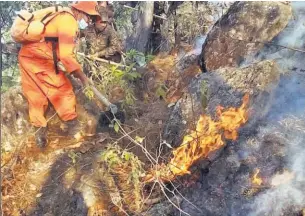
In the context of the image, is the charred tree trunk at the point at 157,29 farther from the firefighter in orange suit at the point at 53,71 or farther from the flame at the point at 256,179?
the flame at the point at 256,179

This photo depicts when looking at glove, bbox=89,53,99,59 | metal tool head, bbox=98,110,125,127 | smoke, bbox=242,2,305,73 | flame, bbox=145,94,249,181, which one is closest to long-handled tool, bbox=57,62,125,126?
metal tool head, bbox=98,110,125,127

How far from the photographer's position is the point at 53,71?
3.58 meters

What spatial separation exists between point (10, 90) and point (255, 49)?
8.33ft

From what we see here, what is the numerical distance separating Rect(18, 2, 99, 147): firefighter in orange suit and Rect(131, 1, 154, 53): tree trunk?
1.14 meters

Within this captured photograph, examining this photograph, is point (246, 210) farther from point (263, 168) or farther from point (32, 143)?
point (32, 143)

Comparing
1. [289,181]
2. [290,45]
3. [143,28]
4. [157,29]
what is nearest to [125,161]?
[289,181]

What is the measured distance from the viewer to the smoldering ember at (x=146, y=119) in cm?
302

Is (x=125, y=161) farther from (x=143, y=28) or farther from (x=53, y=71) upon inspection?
(x=143, y=28)

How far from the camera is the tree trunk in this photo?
511 cm

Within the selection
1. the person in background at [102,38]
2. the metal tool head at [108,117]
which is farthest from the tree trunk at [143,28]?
the metal tool head at [108,117]

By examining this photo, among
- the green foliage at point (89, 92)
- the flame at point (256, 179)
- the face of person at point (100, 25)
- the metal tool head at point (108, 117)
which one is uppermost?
the face of person at point (100, 25)

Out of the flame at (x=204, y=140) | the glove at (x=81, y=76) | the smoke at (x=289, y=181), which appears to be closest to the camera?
the smoke at (x=289, y=181)

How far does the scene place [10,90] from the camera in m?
4.02

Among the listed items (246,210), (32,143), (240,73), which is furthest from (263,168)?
(32,143)
